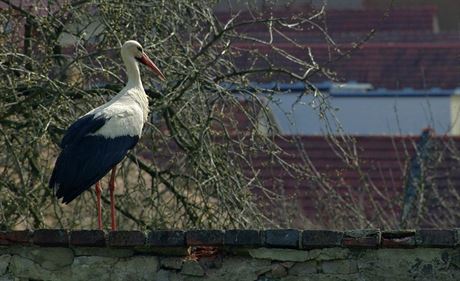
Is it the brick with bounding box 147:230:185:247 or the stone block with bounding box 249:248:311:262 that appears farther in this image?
the brick with bounding box 147:230:185:247

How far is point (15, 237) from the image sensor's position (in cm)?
1062

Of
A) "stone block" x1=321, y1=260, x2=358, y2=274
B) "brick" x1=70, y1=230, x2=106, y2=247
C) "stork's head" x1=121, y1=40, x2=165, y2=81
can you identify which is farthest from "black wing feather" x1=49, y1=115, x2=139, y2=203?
"stone block" x1=321, y1=260, x2=358, y2=274

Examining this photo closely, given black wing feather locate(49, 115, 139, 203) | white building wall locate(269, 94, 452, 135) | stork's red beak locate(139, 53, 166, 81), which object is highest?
white building wall locate(269, 94, 452, 135)

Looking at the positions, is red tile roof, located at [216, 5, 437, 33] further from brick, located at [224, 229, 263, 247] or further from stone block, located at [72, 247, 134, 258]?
brick, located at [224, 229, 263, 247]

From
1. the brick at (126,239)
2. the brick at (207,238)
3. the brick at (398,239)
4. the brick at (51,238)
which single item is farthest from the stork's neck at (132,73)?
the brick at (398,239)

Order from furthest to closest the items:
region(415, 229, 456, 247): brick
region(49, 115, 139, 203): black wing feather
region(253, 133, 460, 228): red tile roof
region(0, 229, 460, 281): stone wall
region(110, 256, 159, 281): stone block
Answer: region(253, 133, 460, 228): red tile roof
region(49, 115, 139, 203): black wing feather
region(110, 256, 159, 281): stone block
region(0, 229, 460, 281): stone wall
region(415, 229, 456, 247): brick

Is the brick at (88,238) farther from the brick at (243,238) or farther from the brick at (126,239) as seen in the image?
the brick at (243,238)

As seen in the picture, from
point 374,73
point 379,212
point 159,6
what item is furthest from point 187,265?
point 374,73

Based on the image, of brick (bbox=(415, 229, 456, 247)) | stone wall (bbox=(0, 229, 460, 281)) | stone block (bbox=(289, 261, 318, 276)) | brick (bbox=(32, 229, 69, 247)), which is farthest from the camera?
brick (bbox=(32, 229, 69, 247))

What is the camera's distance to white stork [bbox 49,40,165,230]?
11500mm

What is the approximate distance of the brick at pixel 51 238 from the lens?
34.5 feet

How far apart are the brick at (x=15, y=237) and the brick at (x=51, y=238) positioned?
41 mm

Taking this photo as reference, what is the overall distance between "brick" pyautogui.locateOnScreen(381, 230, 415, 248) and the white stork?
2.39 meters

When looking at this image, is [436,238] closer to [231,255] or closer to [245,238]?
[245,238]
